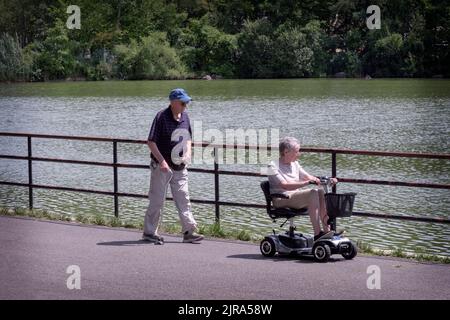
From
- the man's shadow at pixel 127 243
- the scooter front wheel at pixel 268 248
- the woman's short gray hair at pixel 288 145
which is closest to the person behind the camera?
the woman's short gray hair at pixel 288 145

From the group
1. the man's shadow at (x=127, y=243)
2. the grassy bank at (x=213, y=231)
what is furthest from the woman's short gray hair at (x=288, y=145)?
the man's shadow at (x=127, y=243)

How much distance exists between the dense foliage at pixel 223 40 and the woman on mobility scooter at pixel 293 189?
10491 centimetres

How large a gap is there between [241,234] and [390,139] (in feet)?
110

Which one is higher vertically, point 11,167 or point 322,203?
point 322,203

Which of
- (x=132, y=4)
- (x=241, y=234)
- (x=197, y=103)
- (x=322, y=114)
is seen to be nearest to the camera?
(x=241, y=234)

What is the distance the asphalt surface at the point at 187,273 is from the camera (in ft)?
31.2

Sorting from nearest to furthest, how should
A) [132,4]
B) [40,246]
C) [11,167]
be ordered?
1. [40,246]
2. [11,167]
3. [132,4]

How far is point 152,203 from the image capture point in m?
12.5

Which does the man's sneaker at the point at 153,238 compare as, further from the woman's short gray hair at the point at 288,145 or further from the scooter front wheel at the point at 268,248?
the woman's short gray hair at the point at 288,145

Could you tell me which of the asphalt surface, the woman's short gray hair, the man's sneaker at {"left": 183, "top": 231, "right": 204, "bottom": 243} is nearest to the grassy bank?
the asphalt surface

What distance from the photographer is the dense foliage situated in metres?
120

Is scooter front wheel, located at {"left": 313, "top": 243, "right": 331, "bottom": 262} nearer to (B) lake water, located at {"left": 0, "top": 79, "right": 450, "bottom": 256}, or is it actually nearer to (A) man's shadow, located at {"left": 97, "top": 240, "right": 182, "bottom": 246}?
(A) man's shadow, located at {"left": 97, "top": 240, "right": 182, "bottom": 246}
